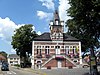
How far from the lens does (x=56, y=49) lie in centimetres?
8525

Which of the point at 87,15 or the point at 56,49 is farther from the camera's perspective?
the point at 56,49

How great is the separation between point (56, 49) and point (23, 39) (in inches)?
576

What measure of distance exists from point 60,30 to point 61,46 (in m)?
5.28

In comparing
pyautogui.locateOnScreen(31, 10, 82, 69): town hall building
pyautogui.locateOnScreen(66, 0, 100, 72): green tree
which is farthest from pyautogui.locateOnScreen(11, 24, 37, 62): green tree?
pyautogui.locateOnScreen(66, 0, 100, 72): green tree

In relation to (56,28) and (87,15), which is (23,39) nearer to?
(56,28)

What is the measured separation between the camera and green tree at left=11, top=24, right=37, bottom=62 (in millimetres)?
94188

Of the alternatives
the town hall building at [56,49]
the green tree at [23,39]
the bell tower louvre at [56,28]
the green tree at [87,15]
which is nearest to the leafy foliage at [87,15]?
the green tree at [87,15]

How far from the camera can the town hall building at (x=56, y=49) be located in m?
83.4

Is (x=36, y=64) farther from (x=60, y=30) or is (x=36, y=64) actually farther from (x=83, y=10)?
(x=83, y=10)

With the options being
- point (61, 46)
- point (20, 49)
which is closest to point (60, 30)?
point (61, 46)

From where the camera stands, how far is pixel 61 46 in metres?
86.0

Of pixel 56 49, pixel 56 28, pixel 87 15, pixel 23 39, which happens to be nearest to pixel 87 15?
pixel 87 15

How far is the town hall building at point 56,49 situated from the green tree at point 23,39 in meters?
8.61

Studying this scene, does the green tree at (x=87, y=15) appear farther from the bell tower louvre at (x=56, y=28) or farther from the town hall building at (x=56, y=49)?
the bell tower louvre at (x=56, y=28)
